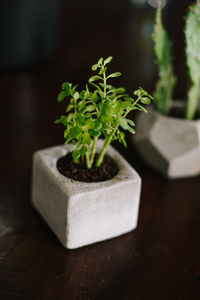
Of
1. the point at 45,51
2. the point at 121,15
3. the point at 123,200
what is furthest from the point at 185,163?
the point at 121,15

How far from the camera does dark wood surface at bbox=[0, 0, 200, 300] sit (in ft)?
2.41

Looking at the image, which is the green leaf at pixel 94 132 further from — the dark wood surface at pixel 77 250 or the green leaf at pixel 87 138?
the dark wood surface at pixel 77 250

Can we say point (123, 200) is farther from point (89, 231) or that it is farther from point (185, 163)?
point (185, 163)

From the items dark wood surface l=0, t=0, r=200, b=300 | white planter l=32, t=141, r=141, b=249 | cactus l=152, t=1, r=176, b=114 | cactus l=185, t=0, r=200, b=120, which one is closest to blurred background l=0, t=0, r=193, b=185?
dark wood surface l=0, t=0, r=200, b=300

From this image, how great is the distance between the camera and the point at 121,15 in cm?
224

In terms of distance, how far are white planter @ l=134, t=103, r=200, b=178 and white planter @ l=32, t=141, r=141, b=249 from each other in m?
0.19

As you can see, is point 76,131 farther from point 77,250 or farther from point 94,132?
point 77,250

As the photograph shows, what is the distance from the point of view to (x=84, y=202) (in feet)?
2.49

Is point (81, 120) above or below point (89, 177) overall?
above

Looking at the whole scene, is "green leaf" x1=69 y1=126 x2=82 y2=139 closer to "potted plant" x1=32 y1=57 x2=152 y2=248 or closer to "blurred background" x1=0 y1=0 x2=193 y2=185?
"potted plant" x1=32 y1=57 x2=152 y2=248

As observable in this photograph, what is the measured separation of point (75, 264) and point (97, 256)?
0.05 metres

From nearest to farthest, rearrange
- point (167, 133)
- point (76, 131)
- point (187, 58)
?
point (76, 131) < point (187, 58) < point (167, 133)

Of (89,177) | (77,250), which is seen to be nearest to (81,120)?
(89,177)

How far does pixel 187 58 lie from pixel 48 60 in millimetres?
840
